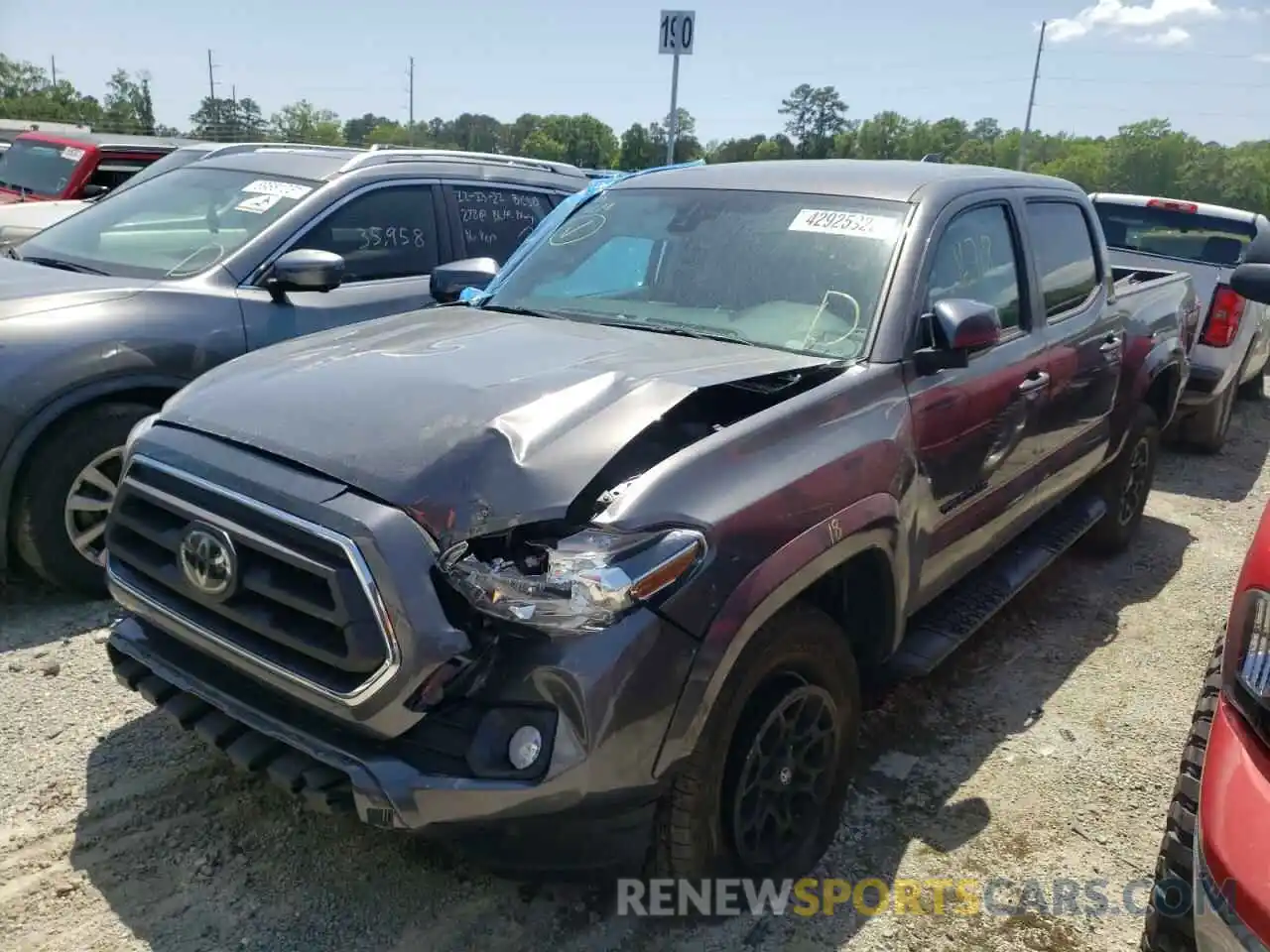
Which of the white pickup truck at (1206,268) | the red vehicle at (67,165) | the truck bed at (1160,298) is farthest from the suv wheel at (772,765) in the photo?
the red vehicle at (67,165)

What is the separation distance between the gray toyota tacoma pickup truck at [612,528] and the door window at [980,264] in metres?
0.02

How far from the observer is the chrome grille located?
2135mm

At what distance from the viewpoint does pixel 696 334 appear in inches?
126

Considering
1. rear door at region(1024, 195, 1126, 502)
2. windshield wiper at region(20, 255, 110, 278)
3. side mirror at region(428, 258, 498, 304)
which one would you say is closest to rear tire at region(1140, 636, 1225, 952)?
rear door at region(1024, 195, 1126, 502)

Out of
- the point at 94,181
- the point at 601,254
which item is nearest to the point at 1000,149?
the point at 94,181

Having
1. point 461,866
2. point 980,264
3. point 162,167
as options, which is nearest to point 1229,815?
point 461,866

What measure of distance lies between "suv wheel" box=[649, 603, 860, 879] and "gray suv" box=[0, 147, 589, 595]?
2.47m

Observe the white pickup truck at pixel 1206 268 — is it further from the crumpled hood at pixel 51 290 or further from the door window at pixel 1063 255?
the crumpled hood at pixel 51 290

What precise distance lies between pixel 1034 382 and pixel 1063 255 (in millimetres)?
951

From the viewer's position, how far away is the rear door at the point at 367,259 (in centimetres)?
453

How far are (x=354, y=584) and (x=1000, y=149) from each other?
54758mm

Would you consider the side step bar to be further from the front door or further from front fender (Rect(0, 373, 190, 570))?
front fender (Rect(0, 373, 190, 570))

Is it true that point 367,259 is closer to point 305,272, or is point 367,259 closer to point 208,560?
point 305,272

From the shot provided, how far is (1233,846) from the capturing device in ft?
5.82
